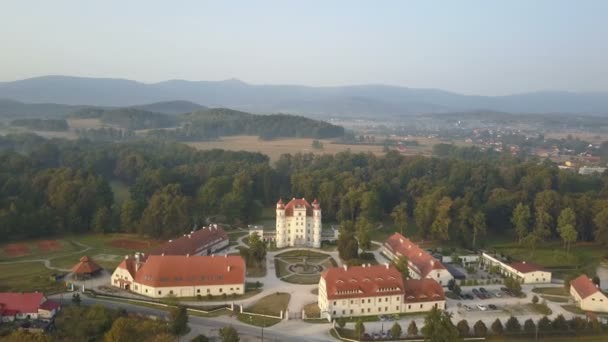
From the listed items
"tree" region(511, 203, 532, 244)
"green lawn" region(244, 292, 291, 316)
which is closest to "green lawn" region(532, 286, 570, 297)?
"tree" region(511, 203, 532, 244)

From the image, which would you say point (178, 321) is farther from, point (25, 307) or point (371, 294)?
point (371, 294)

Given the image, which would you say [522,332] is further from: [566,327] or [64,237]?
[64,237]

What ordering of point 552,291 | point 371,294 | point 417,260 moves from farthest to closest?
point 417,260 → point 552,291 → point 371,294

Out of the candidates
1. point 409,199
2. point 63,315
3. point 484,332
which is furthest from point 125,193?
point 484,332

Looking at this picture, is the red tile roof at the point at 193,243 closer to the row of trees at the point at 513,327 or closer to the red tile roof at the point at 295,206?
the red tile roof at the point at 295,206

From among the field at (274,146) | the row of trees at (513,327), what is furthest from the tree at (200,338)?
the field at (274,146)

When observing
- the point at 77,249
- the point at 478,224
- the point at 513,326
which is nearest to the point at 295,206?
the point at 478,224

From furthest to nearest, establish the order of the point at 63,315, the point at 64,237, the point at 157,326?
the point at 64,237 < the point at 63,315 < the point at 157,326
